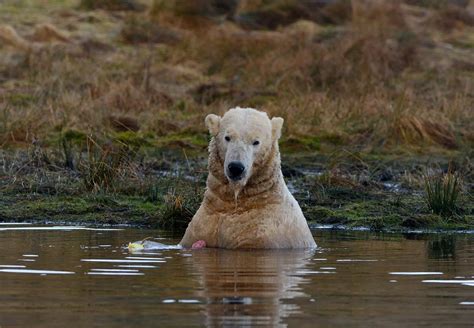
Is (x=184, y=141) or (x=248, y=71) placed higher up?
(x=248, y=71)

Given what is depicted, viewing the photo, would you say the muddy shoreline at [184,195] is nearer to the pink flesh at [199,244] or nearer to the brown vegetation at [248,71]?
the brown vegetation at [248,71]

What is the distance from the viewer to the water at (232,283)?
274 inches

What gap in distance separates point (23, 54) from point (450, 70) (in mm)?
7363

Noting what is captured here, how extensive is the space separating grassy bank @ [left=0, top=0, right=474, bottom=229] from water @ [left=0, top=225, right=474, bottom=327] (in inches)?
77.9

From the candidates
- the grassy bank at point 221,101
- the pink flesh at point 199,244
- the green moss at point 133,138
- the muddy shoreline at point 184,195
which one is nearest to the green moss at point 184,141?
the grassy bank at point 221,101

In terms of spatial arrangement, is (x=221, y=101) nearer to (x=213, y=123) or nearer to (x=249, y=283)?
(x=213, y=123)

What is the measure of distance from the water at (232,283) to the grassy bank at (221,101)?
6.49 ft

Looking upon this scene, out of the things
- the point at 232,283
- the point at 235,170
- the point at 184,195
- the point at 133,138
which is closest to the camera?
the point at 232,283

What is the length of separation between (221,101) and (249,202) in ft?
30.5

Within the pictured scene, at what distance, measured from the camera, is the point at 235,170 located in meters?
9.84

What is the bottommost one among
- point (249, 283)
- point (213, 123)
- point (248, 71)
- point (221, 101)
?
point (249, 283)

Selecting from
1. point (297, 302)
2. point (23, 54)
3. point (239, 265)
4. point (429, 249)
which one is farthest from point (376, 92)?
point (297, 302)

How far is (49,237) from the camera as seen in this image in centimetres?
1117

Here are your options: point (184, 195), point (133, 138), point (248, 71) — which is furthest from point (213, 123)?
point (248, 71)
